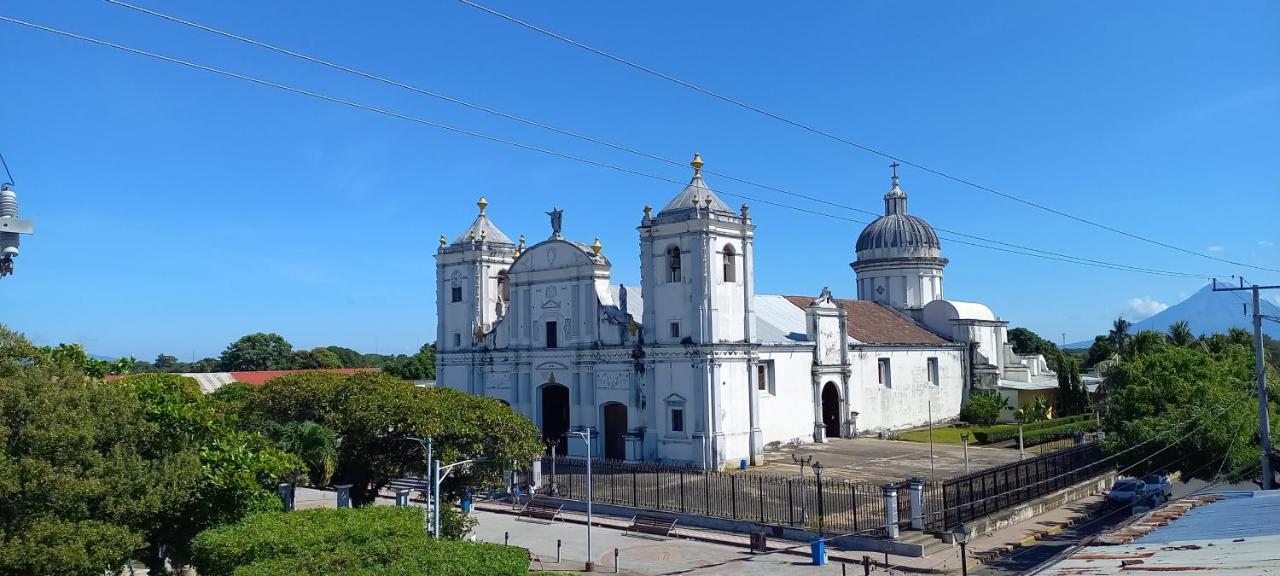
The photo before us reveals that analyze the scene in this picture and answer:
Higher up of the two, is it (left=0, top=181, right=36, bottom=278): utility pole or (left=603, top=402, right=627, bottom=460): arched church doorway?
(left=0, top=181, right=36, bottom=278): utility pole

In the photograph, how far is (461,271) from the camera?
46.5 m

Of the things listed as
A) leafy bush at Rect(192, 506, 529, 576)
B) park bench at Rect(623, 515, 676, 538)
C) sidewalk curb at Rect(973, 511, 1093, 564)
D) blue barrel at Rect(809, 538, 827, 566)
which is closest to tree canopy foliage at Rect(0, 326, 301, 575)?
leafy bush at Rect(192, 506, 529, 576)

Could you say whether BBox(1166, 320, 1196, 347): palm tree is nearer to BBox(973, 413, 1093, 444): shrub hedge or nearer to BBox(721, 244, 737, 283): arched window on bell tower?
BBox(973, 413, 1093, 444): shrub hedge

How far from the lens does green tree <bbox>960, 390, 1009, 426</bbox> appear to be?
5225 cm

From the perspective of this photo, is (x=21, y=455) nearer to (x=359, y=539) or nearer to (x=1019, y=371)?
(x=359, y=539)

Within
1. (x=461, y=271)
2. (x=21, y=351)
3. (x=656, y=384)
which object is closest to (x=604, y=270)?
(x=656, y=384)

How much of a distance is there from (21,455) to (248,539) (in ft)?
12.2

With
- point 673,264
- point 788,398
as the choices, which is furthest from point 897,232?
point 673,264

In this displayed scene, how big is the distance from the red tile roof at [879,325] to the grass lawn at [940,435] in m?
5.02

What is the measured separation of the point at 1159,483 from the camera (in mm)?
28719

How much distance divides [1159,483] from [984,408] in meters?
23.8

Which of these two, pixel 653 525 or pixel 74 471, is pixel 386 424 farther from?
pixel 74 471

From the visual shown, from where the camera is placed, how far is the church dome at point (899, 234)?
58.6 metres

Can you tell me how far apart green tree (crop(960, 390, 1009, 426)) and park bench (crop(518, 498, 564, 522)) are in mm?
31250
